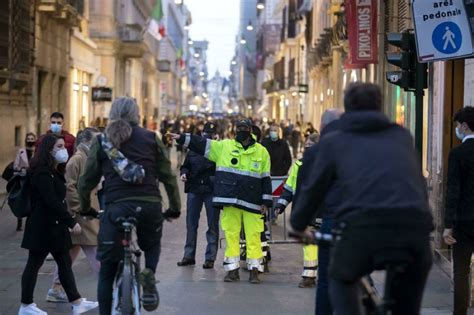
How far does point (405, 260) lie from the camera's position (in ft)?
17.0

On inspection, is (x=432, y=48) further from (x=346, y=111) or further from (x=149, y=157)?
(x=346, y=111)

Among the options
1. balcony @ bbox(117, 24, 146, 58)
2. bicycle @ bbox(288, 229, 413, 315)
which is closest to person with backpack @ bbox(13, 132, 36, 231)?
bicycle @ bbox(288, 229, 413, 315)

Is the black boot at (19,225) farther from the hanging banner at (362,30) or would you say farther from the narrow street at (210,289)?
the hanging banner at (362,30)

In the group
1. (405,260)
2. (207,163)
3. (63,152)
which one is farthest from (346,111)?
(207,163)

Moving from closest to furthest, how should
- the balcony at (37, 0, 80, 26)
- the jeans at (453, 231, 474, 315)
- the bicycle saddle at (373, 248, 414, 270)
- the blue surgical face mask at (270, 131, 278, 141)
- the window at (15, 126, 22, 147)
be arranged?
the bicycle saddle at (373, 248, 414, 270), the jeans at (453, 231, 474, 315), the blue surgical face mask at (270, 131, 278, 141), the window at (15, 126, 22, 147), the balcony at (37, 0, 80, 26)

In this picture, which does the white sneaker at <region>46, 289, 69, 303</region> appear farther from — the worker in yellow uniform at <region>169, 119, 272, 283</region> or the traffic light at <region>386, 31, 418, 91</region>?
the traffic light at <region>386, 31, 418, 91</region>

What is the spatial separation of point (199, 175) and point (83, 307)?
4022 millimetres

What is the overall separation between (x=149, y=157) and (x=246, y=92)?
14186 centimetres

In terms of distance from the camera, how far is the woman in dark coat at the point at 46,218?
29.0 feet

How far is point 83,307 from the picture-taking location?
9.20 m

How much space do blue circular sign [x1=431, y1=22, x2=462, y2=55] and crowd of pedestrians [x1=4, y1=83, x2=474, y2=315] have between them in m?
1.71

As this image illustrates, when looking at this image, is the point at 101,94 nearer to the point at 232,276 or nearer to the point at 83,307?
the point at 232,276

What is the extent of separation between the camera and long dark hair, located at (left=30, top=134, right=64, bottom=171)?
8.89 meters

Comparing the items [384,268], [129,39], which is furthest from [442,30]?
[129,39]
